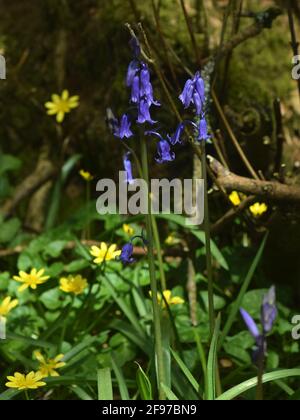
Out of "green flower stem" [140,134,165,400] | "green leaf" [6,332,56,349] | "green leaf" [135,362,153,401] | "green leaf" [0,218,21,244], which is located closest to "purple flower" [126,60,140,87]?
"green flower stem" [140,134,165,400]

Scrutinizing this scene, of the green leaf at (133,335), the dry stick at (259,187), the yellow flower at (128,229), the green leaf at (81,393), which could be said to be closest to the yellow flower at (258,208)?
the dry stick at (259,187)

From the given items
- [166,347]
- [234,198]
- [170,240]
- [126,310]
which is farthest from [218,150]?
[166,347]

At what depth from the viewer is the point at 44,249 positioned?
11.1 ft

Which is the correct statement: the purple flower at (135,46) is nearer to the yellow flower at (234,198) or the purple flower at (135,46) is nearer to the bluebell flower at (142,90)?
the bluebell flower at (142,90)

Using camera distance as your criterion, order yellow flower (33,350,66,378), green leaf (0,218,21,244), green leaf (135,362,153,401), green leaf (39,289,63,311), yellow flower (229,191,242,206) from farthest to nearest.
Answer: green leaf (0,218,21,244) → yellow flower (229,191,242,206) → green leaf (39,289,63,311) → yellow flower (33,350,66,378) → green leaf (135,362,153,401)

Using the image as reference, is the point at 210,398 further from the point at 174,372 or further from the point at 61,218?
the point at 61,218

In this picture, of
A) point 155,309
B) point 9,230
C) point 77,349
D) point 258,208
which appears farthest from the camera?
point 9,230

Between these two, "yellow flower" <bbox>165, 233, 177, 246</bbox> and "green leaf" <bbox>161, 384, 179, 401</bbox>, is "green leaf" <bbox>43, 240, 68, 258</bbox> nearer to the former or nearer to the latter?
"yellow flower" <bbox>165, 233, 177, 246</bbox>

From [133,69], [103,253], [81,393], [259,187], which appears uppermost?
[133,69]

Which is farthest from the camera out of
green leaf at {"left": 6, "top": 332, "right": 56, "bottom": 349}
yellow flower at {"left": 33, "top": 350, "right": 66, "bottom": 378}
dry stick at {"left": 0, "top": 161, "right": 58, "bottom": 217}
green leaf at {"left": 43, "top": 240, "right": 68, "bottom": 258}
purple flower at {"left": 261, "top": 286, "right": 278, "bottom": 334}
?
dry stick at {"left": 0, "top": 161, "right": 58, "bottom": 217}

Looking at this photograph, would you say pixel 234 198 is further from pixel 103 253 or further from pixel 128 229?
pixel 103 253

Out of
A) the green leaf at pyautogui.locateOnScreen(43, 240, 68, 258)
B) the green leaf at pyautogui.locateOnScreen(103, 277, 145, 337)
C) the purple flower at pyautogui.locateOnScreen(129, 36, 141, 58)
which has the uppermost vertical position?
the purple flower at pyautogui.locateOnScreen(129, 36, 141, 58)

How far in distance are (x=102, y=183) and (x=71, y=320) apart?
1.22 meters
